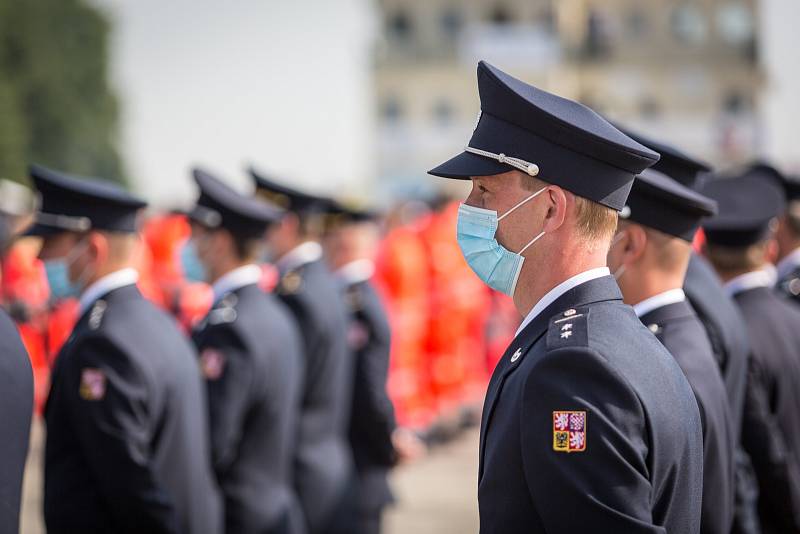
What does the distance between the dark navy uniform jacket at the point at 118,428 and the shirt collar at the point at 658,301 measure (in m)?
1.84

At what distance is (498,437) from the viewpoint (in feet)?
7.67

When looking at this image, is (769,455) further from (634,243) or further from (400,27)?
(400,27)

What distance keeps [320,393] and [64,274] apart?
1877 millimetres

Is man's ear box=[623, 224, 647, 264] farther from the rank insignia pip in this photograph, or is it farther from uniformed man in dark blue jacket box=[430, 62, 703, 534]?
the rank insignia pip

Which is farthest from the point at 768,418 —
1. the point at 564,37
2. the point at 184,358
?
the point at 564,37

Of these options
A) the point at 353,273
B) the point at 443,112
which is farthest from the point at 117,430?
the point at 443,112

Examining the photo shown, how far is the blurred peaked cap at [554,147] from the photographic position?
243cm

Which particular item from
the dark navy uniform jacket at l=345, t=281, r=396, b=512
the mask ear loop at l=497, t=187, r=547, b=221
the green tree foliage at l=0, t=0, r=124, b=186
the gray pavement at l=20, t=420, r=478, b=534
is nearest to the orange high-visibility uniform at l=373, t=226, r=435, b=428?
the gray pavement at l=20, t=420, r=478, b=534

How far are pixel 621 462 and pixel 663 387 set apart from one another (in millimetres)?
265

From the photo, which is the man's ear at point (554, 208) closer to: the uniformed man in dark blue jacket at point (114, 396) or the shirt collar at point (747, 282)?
the uniformed man in dark blue jacket at point (114, 396)

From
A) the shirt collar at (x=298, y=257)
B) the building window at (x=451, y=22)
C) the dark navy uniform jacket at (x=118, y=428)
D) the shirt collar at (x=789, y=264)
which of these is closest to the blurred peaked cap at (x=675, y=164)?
the dark navy uniform jacket at (x=118, y=428)

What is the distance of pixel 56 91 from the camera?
40.7m

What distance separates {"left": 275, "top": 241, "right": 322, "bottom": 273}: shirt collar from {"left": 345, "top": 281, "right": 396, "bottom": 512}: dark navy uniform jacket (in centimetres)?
70

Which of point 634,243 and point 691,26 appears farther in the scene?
point 691,26
